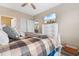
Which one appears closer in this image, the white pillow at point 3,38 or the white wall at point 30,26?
the white pillow at point 3,38

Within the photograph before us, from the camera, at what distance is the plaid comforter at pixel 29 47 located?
1.14m

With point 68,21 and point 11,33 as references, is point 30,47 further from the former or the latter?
point 68,21

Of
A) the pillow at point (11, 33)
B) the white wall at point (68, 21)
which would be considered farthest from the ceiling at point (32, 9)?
the pillow at point (11, 33)

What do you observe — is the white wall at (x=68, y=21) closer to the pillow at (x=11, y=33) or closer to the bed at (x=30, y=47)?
the bed at (x=30, y=47)

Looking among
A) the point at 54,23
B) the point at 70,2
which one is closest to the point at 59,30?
the point at 54,23

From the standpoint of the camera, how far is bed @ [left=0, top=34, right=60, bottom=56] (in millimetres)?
1150

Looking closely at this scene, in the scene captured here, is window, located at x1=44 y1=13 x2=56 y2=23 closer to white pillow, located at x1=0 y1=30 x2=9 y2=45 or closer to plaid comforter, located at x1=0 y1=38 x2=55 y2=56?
plaid comforter, located at x1=0 y1=38 x2=55 y2=56

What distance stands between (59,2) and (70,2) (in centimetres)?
13

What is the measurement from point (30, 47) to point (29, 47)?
1 cm

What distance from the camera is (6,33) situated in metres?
1.24

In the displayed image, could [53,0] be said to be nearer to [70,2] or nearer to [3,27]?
[70,2]

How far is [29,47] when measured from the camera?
4.06ft

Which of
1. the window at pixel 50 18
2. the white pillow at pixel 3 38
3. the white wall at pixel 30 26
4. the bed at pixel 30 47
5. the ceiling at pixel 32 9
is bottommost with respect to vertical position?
the bed at pixel 30 47

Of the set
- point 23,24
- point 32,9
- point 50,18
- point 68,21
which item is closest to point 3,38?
point 23,24
